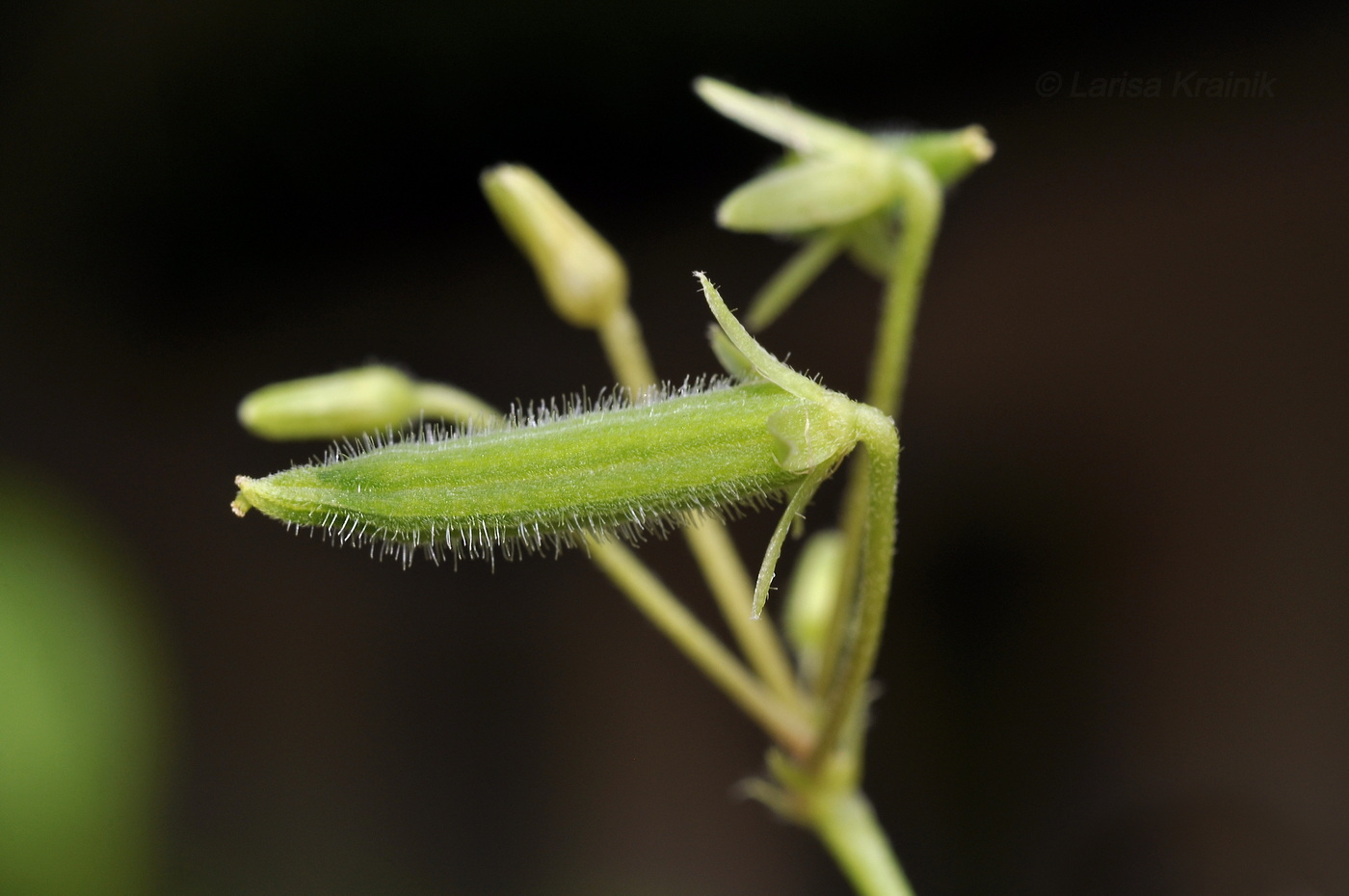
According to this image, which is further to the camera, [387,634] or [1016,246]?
[387,634]

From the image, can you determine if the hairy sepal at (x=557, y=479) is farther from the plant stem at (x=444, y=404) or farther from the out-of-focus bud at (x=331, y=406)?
the plant stem at (x=444, y=404)

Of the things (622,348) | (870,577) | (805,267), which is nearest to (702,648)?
(870,577)

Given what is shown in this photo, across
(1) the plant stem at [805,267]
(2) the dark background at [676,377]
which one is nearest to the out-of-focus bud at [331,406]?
(1) the plant stem at [805,267]

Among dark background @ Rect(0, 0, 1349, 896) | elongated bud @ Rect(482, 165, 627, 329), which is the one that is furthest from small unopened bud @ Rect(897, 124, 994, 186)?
dark background @ Rect(0, 0, 1349, 896)

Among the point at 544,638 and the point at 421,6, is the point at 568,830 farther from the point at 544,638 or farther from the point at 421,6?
the point at 421,6

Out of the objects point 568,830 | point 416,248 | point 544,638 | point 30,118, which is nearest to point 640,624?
point 544,638

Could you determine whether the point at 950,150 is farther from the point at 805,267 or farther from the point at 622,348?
the point at 622,348
